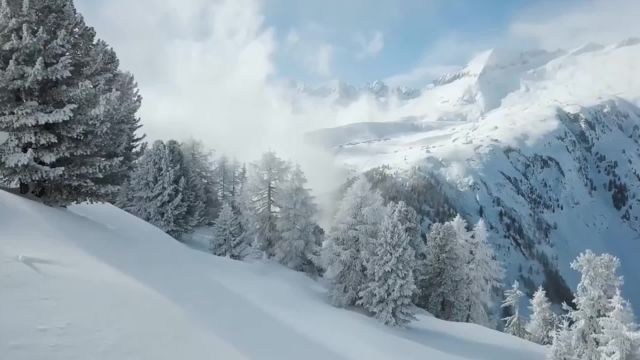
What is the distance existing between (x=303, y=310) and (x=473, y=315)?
28288 millimetres

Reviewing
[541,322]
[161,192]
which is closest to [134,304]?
[161,192]

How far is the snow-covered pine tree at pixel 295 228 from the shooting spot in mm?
39375

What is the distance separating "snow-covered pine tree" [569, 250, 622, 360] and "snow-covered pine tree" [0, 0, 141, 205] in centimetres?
2545

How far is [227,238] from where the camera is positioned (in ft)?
143

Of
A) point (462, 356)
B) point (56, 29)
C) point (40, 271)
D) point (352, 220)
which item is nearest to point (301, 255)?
point (352, 220)

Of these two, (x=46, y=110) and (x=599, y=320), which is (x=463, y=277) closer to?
(x=599, y=320)

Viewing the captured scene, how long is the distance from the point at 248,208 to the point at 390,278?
17.3 m

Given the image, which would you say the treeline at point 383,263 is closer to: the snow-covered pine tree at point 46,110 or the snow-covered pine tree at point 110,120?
the snow-covered pine tree at point 110,120

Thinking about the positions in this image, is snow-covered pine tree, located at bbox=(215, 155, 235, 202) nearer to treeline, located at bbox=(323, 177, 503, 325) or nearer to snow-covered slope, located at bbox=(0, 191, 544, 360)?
treeline, located at bbox=(323, 177, 503, 325)

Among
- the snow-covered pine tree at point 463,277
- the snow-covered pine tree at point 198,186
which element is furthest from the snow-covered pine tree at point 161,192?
the snow-covered pine tree at point 463,277

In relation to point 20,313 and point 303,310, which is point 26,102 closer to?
point 20,313

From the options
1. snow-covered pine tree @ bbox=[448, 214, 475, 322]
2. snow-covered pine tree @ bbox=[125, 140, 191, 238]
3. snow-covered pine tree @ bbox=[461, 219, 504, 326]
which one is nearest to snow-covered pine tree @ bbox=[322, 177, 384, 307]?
snow-covered pine tree @ bbox=[448, 214, 475, 322]

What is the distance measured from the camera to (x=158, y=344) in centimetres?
980

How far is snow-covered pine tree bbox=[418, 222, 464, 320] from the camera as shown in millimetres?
43375
